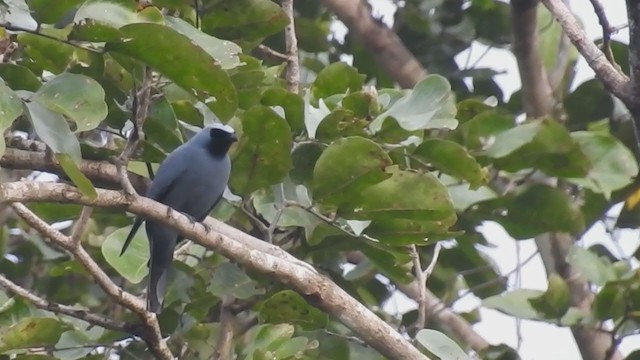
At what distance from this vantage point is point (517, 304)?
3.31 meters

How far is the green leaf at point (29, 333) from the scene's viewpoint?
269 cm

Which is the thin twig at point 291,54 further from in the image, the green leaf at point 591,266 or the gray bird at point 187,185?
the green leaf at point 591,266

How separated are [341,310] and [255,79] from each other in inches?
26.3

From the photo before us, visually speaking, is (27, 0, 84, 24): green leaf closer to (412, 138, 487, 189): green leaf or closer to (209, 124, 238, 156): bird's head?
(209, 124, 238, 156): bird's head

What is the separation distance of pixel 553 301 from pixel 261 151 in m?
0.96

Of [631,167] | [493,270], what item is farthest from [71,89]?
[493,270]

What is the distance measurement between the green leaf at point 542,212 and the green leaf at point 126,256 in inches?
44.0

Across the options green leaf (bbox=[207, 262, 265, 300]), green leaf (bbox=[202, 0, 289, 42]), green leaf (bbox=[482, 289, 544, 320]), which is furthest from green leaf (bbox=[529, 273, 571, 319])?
green leaf (bbox=[202, 0, 289, 42])

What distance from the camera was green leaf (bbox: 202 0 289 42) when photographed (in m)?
3.08

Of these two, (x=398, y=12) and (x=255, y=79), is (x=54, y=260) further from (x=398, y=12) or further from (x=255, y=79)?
(x=398, y=12)

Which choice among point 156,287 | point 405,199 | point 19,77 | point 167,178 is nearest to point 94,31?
point 19,77

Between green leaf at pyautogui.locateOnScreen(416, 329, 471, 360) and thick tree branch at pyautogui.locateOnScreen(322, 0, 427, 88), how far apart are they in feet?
5.22

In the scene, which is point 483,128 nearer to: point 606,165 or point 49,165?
point 606,165

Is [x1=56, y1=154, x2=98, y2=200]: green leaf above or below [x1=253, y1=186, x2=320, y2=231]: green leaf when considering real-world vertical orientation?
above
